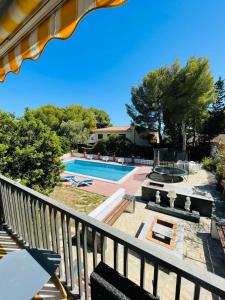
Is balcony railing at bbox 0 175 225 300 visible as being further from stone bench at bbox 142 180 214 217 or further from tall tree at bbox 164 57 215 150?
tall tree at bbox 164 57 215 150

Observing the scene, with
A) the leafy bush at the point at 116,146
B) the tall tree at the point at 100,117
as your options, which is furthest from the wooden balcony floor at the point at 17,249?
the tall tree at the point at 100,117

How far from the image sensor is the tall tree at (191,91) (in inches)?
685

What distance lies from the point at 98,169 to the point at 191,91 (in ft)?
44.6

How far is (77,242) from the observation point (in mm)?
1770

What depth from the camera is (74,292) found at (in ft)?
6.49

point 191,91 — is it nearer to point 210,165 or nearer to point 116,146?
point 210,165

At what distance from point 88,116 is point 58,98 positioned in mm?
9057

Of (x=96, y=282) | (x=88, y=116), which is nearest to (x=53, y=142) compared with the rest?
(x=96, y=282)

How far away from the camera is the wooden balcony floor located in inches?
75.4

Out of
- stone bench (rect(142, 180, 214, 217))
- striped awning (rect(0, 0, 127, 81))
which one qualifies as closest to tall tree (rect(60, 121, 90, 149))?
stone bench (rect(142, 180, 214, 217))

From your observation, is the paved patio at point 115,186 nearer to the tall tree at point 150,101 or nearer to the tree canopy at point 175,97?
the tree canopy at point 175,97

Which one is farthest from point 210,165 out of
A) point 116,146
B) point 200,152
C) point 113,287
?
point 113,287

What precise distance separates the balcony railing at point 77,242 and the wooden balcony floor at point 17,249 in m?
0.11

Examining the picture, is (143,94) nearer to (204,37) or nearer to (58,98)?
(204,37)
